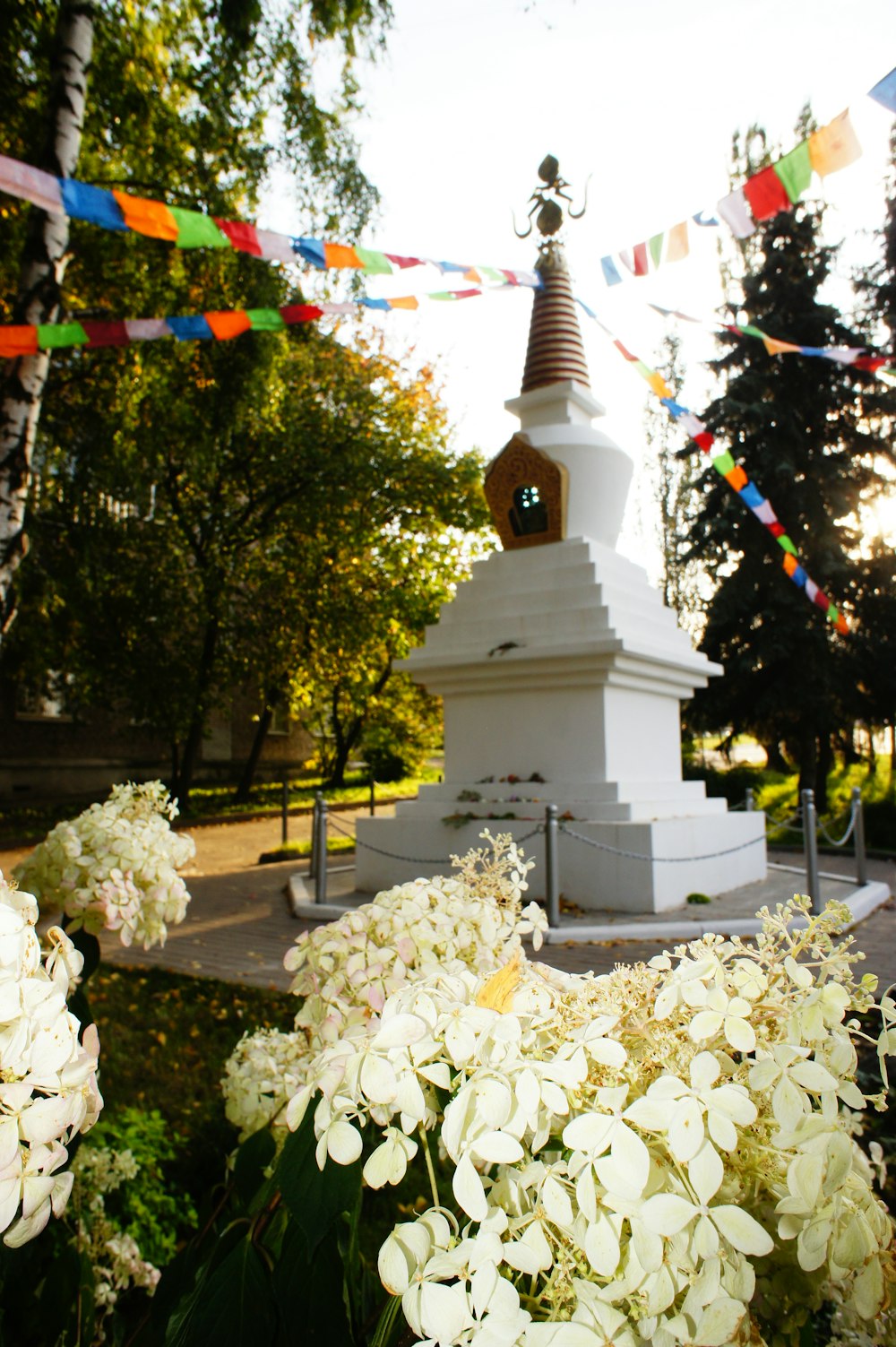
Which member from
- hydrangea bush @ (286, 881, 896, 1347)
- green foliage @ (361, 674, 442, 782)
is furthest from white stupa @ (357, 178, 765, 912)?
green foliage @ (361, 674, 442, 782)

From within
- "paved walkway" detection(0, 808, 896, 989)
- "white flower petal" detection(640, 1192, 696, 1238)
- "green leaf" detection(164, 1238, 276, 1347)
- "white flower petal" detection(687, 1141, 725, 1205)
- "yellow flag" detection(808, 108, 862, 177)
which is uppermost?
"yellow flag" detection(808, 108, 862, 177)

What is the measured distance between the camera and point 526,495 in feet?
30.8

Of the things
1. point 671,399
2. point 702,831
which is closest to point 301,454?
point 671,399

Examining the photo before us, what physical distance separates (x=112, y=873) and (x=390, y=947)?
1.08 m

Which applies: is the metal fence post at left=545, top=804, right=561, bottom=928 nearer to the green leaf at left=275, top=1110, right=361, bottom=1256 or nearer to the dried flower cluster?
the dried flower cluster

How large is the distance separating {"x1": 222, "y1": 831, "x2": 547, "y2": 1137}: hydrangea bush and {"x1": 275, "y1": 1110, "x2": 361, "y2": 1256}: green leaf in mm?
233

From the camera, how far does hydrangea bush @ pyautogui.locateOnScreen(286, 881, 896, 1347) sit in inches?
26.6

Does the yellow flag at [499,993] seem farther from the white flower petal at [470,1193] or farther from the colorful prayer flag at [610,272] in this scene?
the colorful prayer flag at [610,272]

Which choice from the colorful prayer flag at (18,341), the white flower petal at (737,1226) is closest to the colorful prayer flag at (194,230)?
the colorful prayer flag at (18,341)

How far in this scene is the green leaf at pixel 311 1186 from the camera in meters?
0.91

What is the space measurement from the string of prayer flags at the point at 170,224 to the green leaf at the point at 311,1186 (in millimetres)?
5103

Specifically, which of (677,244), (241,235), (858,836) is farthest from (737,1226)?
(858,836)

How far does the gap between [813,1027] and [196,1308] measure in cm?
82

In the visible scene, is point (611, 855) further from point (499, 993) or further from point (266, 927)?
point (499, 993)
